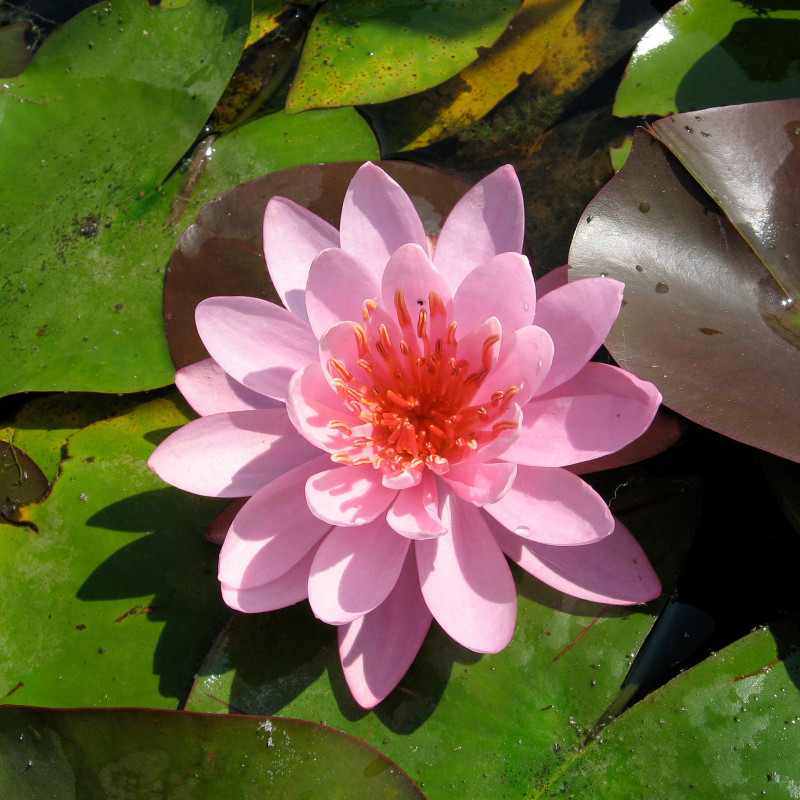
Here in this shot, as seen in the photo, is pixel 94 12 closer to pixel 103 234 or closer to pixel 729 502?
pixel 103 234

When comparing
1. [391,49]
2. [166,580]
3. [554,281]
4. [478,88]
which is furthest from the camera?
[478,88]

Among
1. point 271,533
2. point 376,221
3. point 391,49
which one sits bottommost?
point 271,533

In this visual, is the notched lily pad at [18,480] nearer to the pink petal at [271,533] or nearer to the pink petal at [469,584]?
the pink petal at [271,533]

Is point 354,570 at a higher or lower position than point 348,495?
lower

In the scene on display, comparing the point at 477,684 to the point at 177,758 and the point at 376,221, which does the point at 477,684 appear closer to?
the point at 177,758

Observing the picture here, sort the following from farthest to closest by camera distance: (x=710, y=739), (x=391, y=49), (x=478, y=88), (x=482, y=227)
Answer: (x=478, y=88), (x=391, y=49), (x=482, y=227), (x=710, y=739)

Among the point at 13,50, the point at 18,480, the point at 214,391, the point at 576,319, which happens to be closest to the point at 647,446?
the point at 576,319

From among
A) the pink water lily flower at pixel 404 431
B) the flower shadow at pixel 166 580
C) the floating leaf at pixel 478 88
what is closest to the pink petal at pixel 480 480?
the pink water lily flower at pixel 404 431

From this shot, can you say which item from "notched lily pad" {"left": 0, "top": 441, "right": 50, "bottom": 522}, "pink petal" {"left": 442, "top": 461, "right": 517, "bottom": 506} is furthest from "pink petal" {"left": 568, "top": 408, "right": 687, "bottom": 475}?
"notched lily pad" {"left": 0, "top": 441, "right": 50, "bottom": 522}
